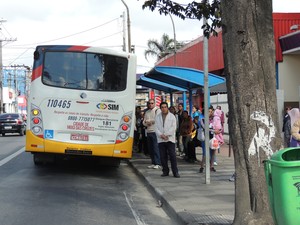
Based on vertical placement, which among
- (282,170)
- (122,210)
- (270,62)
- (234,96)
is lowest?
(122,210)

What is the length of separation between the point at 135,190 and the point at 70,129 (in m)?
2.37

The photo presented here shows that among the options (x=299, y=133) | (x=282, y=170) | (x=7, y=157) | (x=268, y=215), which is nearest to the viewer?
(x=282, y=170)

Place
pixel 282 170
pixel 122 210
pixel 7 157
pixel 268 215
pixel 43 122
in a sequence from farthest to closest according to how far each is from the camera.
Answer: pixel 7 157 → pixel 43 122 → pixel 122 210 → pixel 268 215 → pixel 282 170

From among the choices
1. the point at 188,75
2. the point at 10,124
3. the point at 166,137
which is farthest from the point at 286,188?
the point at 10,124

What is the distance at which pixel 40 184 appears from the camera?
9.82 meters

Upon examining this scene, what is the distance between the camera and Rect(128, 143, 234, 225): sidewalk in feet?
21.4

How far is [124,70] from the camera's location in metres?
11.1

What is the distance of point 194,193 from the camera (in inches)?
328

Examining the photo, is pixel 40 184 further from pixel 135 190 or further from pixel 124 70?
pixel 124 70

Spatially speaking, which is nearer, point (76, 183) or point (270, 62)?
point (270, 62)

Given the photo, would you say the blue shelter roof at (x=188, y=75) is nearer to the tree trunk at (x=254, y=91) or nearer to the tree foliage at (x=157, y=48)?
the tree trunk at (x=254, y=91)

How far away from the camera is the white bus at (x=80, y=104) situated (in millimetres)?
10711

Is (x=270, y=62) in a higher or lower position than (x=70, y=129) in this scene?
higher

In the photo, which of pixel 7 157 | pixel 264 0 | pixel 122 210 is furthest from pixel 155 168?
pixel 264 0
